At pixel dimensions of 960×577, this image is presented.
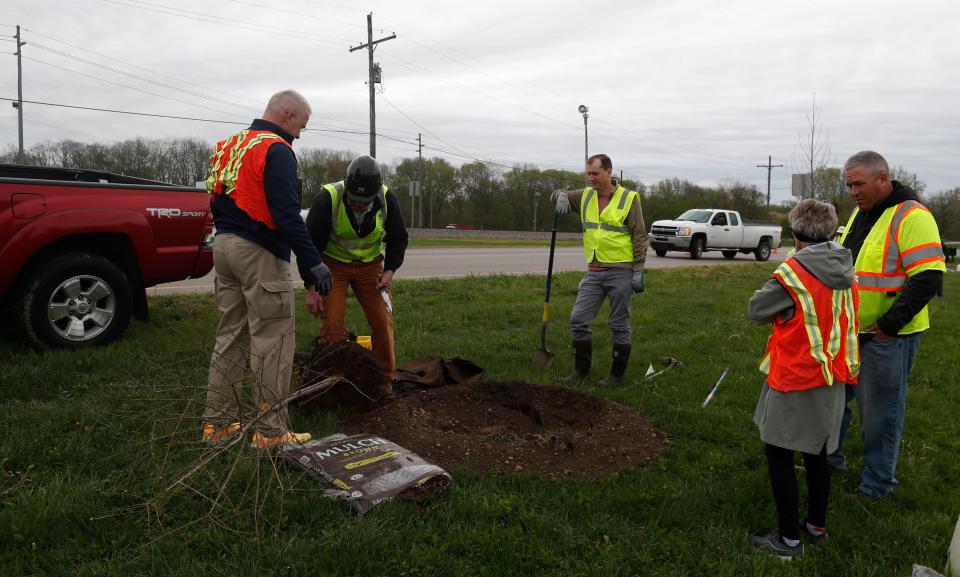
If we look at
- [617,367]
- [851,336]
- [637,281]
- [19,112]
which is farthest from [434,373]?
[19,112]

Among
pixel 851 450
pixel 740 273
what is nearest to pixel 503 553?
pixel 851 450

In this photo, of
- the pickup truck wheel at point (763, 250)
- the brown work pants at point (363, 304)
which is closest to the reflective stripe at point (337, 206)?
the brown work pants at point (363, 304)

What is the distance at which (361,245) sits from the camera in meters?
5.18

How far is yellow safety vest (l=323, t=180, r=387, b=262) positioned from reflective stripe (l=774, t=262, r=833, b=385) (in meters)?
2.92

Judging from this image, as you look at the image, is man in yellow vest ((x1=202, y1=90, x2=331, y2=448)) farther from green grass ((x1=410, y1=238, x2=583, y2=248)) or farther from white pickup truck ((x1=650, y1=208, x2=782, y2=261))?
white pickup truck ((x1=650, y1=208, x2=782, y2=261))

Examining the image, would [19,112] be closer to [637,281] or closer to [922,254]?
[637,281]

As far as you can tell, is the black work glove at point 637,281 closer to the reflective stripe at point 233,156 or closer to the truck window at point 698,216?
the reflective stripe at point 233,156

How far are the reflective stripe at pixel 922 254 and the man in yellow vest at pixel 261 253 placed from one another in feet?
10.5

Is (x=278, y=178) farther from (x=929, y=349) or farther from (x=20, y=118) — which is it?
(x=20, y=118)

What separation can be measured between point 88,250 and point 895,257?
628 cm

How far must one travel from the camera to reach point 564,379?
6.06m

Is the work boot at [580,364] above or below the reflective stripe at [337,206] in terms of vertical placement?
below

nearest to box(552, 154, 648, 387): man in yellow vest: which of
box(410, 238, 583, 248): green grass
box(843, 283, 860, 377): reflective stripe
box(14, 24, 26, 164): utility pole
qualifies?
box(843, 283, 860, 377): reflective stripe

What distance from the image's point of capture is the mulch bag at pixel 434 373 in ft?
18.3
